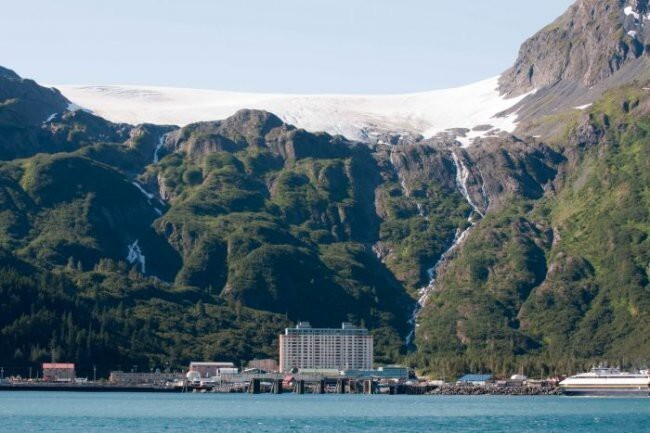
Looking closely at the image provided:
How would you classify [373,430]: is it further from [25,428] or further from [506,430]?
[25,428]

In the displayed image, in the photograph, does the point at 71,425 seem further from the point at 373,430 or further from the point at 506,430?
the point at 506,430

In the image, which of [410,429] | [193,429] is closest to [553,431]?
[410,429]

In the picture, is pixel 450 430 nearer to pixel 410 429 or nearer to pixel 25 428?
pixel 410 429

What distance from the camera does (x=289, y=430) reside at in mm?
Answer: 192750

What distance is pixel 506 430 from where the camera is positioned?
193500mm

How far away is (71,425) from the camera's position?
198m

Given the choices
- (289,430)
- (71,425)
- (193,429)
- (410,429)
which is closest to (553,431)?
(410,429)

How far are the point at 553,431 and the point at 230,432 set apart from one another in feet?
131

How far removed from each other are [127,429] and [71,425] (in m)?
9.71

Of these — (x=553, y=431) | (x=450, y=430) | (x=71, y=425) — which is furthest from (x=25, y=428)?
(x=553, y=431)

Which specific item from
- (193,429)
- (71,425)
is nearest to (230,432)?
(193,429)

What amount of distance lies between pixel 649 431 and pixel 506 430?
17.5 metres

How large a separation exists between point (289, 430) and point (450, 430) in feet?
66.9

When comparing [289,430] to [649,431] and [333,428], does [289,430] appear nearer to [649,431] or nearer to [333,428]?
[333,428]
